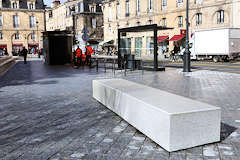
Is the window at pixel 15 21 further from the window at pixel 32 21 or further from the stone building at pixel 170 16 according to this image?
the stone building at pixel 170 16

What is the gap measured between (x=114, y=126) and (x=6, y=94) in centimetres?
474

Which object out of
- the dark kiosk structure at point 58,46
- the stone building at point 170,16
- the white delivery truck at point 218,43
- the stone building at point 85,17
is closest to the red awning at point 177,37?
the stone building at point 170,16

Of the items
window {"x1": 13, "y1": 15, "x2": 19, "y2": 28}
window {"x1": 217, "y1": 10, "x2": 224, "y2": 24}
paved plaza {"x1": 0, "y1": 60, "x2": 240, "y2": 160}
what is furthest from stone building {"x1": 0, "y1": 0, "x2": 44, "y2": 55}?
paved plaza {"x1": 0, "y1": 60, "x2": 240, "y2": 160}

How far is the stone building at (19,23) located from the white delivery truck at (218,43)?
36.2 metres

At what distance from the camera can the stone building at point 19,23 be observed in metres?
53.2

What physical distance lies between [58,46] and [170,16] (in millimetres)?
16535

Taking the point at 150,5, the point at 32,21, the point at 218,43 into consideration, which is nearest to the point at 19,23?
the point at 32,21

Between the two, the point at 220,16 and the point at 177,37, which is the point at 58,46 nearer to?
the point at 177,37

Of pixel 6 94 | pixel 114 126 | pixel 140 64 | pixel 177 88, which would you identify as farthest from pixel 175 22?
pixel 114 126

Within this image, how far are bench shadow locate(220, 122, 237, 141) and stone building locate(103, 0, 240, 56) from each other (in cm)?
1153

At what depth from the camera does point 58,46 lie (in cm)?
2197

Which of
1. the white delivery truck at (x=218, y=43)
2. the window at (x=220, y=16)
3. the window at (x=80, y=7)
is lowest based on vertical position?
the white delivery truck at (x=218, y=43)

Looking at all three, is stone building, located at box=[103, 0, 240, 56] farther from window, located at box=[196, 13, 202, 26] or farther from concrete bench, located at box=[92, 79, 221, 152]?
concrete bench, located at box=[92, 79, 221, 152]

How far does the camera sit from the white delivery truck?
23.3 meters
